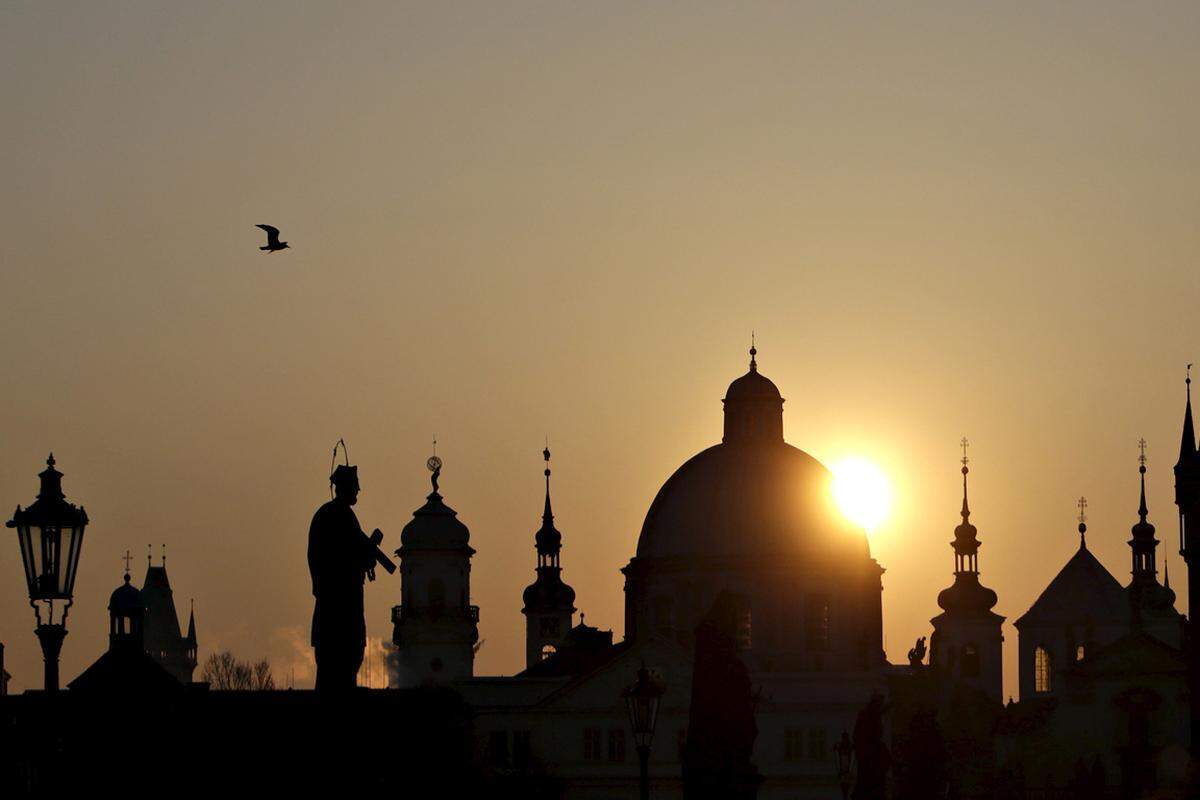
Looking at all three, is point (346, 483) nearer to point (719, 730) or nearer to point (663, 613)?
point (719, 730)

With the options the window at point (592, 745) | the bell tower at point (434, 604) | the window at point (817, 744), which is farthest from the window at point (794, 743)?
the bell tower at point (434, 604)

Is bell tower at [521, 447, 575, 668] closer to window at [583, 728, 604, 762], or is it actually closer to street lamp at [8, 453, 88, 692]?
window at [583, 728, 604, 762]

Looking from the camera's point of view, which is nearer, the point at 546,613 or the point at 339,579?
the point at 339,579

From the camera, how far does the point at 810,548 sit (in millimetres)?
148500

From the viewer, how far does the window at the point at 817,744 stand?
14525 cm

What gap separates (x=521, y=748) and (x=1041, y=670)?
5017 centimetres

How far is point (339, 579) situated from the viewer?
29641 mm

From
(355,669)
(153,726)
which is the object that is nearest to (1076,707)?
(153,726)

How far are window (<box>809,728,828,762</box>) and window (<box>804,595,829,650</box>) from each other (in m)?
4.51

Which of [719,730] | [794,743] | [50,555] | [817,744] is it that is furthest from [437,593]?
[50,555]

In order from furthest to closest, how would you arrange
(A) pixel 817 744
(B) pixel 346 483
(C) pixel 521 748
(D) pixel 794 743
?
(A) pixel 817 744 < (D) pixel 794 743 < (C) pixel 521 748 < (B) pixel 346 483

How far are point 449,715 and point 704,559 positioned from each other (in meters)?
29.2

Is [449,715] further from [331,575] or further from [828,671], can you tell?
[331,575]

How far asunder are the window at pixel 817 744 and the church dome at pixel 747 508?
839cm
